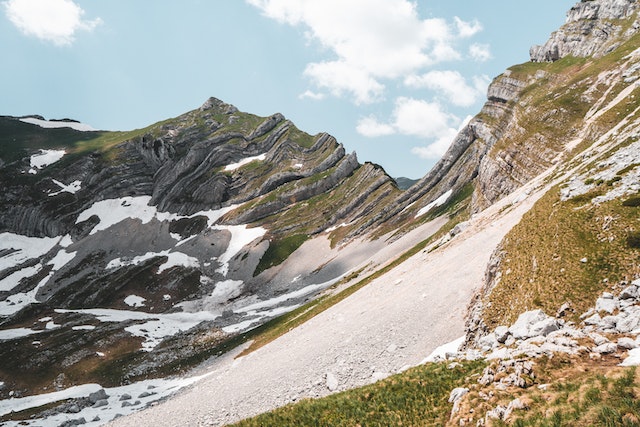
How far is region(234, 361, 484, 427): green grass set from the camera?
16.0 m

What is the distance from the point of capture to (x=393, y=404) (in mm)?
17234

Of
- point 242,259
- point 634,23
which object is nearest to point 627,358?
point 242,259

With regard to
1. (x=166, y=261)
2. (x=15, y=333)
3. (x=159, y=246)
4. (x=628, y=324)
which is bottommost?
(x=628, y=324)

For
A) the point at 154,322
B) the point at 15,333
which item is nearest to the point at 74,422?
the point at 154,322

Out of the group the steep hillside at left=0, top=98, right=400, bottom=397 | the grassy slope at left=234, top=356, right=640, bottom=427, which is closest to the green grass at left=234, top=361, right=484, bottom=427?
the grassy slope at left=234, top=356, right=640, bottom=427

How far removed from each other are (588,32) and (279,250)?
13247 centimetres

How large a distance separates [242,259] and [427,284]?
9717cm

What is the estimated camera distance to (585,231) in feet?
72.9

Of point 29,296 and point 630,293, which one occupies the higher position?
point 29,296

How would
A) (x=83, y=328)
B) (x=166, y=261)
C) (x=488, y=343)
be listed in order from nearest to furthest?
(x=488, y=343) < (x=83, y=328) < (x=166, y=261)

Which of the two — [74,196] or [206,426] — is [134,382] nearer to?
[206,426]

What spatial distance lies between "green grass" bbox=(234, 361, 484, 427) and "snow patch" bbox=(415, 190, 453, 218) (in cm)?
9291

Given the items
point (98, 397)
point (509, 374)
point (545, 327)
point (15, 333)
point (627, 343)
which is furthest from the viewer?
point (15, 333)

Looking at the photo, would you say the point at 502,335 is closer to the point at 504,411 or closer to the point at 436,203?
the point at 504,411
